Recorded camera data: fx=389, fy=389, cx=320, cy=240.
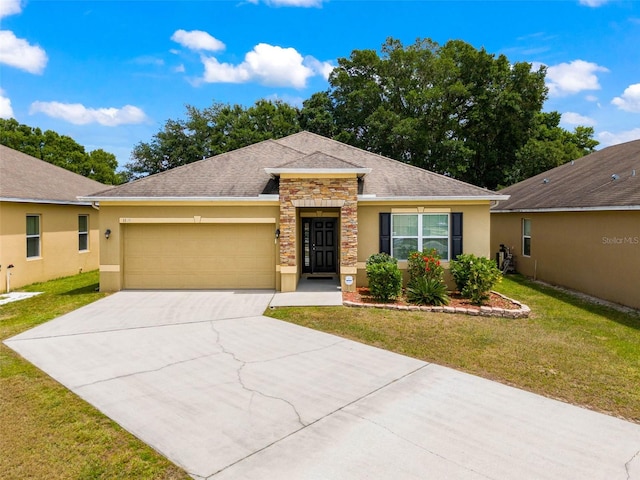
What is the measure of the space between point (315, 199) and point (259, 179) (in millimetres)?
2640

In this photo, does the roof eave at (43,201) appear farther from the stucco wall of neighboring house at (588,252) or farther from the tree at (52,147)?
the tree at (52,147)

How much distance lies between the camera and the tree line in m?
29.4

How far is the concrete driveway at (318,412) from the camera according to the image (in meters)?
3.66

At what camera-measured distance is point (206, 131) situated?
35.5 m

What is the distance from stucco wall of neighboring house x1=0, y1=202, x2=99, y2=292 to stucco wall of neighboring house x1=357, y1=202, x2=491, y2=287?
438 inches

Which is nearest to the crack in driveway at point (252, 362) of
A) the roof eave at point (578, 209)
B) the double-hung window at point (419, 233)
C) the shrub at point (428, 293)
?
the shrub at point (428, 293)

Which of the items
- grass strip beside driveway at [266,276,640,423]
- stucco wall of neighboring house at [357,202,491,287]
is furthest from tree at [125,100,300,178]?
grass strip beside driveway at [266,276,640,423]

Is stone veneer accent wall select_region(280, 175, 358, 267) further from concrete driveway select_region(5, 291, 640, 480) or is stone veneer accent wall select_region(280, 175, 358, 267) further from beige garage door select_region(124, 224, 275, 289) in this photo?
concrete driveway select_region(5, 291, 640, 480)

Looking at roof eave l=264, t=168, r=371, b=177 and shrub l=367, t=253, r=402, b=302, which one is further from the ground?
roof eave l=264, t=168, r=371, b=177

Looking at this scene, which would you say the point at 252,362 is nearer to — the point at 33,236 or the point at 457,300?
the point at 457,300

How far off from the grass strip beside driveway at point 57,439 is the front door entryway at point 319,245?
9.28 meters

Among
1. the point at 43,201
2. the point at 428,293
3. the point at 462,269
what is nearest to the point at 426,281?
the point at 428,293

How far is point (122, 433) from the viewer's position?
4133 mm

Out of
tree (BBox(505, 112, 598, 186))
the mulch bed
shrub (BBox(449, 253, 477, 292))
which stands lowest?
the mulch bed
